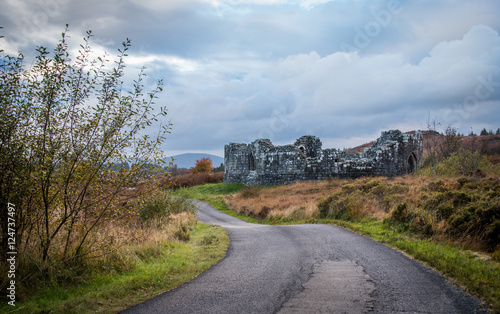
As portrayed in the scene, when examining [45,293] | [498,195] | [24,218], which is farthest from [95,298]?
[498,195]

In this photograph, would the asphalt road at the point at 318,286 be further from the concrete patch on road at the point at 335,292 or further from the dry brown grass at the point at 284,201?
the dry brown grass at the point at 284,201

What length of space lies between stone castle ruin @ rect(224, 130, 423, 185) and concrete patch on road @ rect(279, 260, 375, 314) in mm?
24397

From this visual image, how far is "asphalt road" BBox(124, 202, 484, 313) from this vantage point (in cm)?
590

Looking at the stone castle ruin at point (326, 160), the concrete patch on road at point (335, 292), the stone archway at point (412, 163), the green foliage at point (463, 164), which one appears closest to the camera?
the concrete patch on road at point (335, 292)

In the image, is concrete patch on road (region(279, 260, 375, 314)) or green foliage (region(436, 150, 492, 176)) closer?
concrete patch on road (region(279, 260, 375, 314))

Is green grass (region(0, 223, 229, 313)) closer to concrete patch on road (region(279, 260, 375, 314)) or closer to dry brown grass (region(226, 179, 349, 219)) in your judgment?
concrete patch on road (region(279, 260, 375, 314))

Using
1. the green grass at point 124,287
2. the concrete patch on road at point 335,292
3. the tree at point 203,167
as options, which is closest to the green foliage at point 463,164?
the concrete patch on road at point 335,292

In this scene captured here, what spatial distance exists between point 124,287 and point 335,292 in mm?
4142

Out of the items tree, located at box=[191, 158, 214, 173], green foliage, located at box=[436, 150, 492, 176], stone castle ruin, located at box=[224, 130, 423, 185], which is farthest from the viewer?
tree, located at box=[191, 158, 214, 173]

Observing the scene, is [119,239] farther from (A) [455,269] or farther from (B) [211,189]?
(B) [211,189]

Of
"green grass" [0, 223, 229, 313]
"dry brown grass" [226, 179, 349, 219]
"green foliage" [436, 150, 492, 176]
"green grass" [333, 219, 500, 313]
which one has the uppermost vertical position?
"green foliage" [436, 150, 492, 176]

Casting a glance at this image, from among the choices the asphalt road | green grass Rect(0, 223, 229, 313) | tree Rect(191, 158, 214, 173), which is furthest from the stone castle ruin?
tree Rect(191, 158, 214, 173)

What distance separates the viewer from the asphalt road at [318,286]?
590cm

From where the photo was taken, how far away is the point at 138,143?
8.67m
